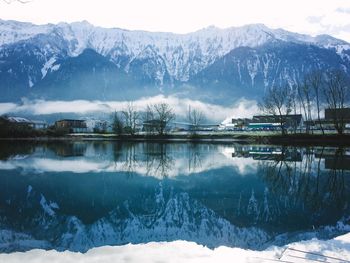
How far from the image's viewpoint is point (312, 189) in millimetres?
18438

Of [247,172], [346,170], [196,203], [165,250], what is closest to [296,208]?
[196,203]

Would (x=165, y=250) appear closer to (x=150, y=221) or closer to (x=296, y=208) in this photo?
(x=150, y=221)

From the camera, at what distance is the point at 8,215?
13.3m

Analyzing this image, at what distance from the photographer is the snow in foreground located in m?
8.59

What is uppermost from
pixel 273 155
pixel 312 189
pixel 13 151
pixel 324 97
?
pixel 324 97

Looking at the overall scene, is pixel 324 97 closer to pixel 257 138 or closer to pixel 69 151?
pixel 257 138

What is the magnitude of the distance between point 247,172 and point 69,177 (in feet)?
36.4

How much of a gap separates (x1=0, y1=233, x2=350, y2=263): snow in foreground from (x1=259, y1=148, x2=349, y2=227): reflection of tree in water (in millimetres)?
3294

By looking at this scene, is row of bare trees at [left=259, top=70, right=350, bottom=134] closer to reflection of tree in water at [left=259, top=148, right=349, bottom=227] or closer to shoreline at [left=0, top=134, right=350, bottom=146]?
shoreline at [left=0, top=134, right=350, bottom=146]

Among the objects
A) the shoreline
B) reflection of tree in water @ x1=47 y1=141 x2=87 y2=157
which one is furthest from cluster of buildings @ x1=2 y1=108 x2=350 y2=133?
reflection of tree in water @ x1=47 y1=141 x2=87 y2=157

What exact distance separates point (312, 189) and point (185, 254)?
11.1 m

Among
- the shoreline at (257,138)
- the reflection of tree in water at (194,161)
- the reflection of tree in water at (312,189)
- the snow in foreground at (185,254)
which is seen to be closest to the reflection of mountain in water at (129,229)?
the snow in foreground at (185,254)

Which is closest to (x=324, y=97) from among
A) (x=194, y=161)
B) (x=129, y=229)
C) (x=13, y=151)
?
(x=194, y=161)

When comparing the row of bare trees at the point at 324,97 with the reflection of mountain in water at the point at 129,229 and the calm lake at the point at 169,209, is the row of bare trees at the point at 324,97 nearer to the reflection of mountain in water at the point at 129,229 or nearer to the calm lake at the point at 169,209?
the calm lake at the point at 169,209
